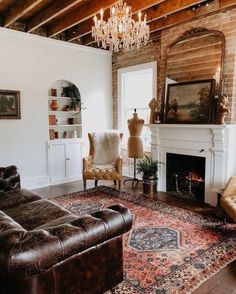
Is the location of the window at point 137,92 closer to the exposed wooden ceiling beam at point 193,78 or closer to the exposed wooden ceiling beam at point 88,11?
the exposed wooden ceiling beam at point 193,78

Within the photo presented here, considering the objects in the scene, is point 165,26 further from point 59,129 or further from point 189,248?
point 189,248

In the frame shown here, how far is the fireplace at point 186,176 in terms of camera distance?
14.0ft

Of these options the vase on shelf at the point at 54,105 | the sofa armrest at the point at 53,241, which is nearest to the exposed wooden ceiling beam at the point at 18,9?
the vase on shelf at the point at 54,105

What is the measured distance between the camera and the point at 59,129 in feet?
18.5

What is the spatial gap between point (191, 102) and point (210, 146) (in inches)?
31.0

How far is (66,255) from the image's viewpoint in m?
1.44

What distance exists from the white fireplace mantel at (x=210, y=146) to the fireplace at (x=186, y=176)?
0.56ft

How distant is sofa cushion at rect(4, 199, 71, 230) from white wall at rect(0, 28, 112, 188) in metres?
2.31

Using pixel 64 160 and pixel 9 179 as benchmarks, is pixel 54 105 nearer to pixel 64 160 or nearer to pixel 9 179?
pixel 64 160

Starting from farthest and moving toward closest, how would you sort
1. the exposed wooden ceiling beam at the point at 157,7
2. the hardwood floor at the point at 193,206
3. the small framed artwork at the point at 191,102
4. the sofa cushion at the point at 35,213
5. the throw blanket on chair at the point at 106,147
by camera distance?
the throw blanket on chair at the point at 106,147
the small framed artwork at the point at 191,102
the exposed wooden ceiling beam at the point at 157,7
the sofa cushion at the point at 35,213
the hardwood floor at the point at 193,206

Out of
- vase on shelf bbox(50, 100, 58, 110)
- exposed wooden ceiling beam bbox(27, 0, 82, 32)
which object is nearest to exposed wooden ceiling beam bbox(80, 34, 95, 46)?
exposed wooden ceiling beam bbox(27, 0, 82, 32)

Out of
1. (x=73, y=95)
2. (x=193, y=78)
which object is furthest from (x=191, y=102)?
(x=73, y=95)

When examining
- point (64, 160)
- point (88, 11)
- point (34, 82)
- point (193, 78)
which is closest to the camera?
point (88, 11)

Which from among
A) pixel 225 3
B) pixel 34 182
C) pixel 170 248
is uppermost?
pixel 225 3
